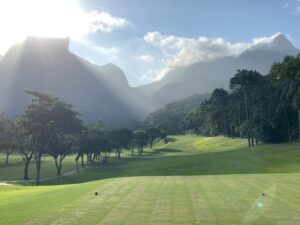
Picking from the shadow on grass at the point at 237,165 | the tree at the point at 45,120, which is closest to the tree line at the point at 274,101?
the shadow on grass at the point at 237,165

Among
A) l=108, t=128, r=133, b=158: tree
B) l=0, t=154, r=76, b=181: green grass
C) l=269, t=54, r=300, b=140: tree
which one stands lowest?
l=0, t=154, r=76, b=181: green grass

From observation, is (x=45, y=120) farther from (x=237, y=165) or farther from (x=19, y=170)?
(x=237, y=165)

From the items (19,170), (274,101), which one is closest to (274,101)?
(274,101)

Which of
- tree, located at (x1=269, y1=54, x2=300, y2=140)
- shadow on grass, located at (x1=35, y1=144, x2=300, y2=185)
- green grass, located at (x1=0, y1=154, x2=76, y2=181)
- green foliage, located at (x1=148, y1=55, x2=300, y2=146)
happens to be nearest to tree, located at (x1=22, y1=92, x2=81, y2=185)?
green grass, located at (x1=0, y1=154, x2=76, y2=181)

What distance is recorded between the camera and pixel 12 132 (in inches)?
2884

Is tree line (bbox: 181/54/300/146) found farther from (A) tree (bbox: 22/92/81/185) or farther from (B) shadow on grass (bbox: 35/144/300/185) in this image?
(A) tree (bbox: 22/92/81/185)

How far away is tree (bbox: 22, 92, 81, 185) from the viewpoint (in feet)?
220

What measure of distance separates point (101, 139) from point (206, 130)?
83077 mm

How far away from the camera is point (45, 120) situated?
68375 millimetres

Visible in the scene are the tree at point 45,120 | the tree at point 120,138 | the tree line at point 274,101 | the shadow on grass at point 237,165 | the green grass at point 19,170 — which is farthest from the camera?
the tree at point 120,138

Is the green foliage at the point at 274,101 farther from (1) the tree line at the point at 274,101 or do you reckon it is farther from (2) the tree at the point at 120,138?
(2) the tree at the point at 120,138

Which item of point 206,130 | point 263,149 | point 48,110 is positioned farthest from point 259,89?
point 206,130

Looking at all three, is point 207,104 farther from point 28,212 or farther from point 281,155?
point 28,212

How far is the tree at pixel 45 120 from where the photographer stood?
6712 cm
